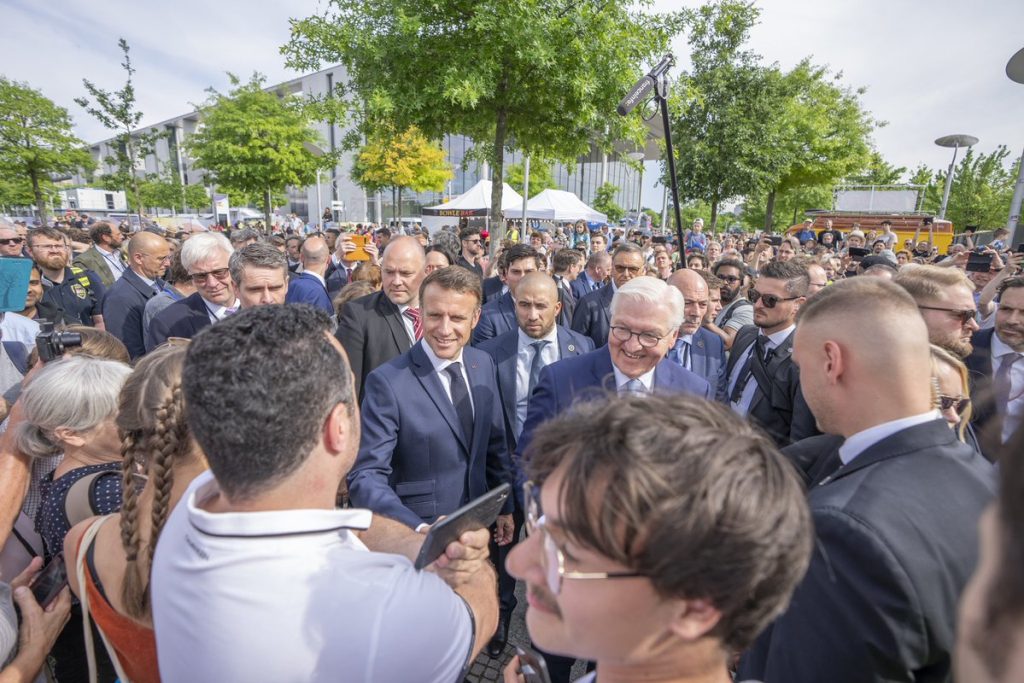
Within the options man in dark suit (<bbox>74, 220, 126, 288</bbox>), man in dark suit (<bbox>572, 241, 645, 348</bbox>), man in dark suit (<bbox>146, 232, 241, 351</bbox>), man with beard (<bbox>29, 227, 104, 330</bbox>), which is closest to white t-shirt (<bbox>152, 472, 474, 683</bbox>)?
man in dark suit (<bbox>146, 232, 241, 351</bbox>)

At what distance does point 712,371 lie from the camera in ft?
13.6

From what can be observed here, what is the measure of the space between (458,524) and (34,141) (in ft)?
102

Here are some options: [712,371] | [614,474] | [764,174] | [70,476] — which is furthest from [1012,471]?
[764,174]

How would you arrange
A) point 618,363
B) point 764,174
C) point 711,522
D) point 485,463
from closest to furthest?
1. point 711,522
2. point 618,363
3. point 485,463
4. point 764,174

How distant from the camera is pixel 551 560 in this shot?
1.00 metres

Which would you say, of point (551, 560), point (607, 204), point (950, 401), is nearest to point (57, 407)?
point (551, 560)

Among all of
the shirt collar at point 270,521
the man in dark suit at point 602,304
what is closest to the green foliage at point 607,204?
the man in dark suit at point 602,304

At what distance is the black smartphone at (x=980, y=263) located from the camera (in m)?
6.36

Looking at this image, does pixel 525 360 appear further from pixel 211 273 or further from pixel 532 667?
pixel 532 667

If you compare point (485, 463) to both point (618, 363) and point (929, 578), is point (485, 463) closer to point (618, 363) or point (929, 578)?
point (618, 363)

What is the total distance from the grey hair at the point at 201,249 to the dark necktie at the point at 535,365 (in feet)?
8.82

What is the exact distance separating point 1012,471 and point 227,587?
1.24 metres

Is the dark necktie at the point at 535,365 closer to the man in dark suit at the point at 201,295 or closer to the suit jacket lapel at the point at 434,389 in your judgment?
the suit jacket lapel at the point at 434,389

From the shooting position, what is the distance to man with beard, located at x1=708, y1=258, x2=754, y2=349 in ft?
17.4
